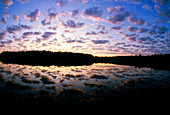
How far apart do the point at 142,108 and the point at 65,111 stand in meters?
4.48

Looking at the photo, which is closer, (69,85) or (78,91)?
(78,91)

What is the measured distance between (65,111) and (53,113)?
2.01ft

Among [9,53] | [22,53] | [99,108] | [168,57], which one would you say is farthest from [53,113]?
[9,53]

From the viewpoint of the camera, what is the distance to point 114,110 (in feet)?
17.0

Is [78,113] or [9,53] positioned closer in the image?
[78,113]

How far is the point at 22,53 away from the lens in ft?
383

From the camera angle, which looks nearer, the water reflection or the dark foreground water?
the dark foreground water

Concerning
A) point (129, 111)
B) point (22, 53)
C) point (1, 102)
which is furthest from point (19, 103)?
point (22, 53)

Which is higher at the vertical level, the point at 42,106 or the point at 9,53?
the point at 9,53

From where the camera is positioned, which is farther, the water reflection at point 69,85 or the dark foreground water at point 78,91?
the water reflection at point 69,85

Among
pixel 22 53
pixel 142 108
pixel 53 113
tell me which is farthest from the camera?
pixel 22 53

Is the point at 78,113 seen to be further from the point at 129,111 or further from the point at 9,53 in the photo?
the point at 9,53

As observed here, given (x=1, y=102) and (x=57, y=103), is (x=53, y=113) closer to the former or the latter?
(x=57, y=103)

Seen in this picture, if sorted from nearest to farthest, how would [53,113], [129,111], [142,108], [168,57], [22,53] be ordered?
[53,113]
[129,111]
[142,108]
[168,57]
[22,53]
